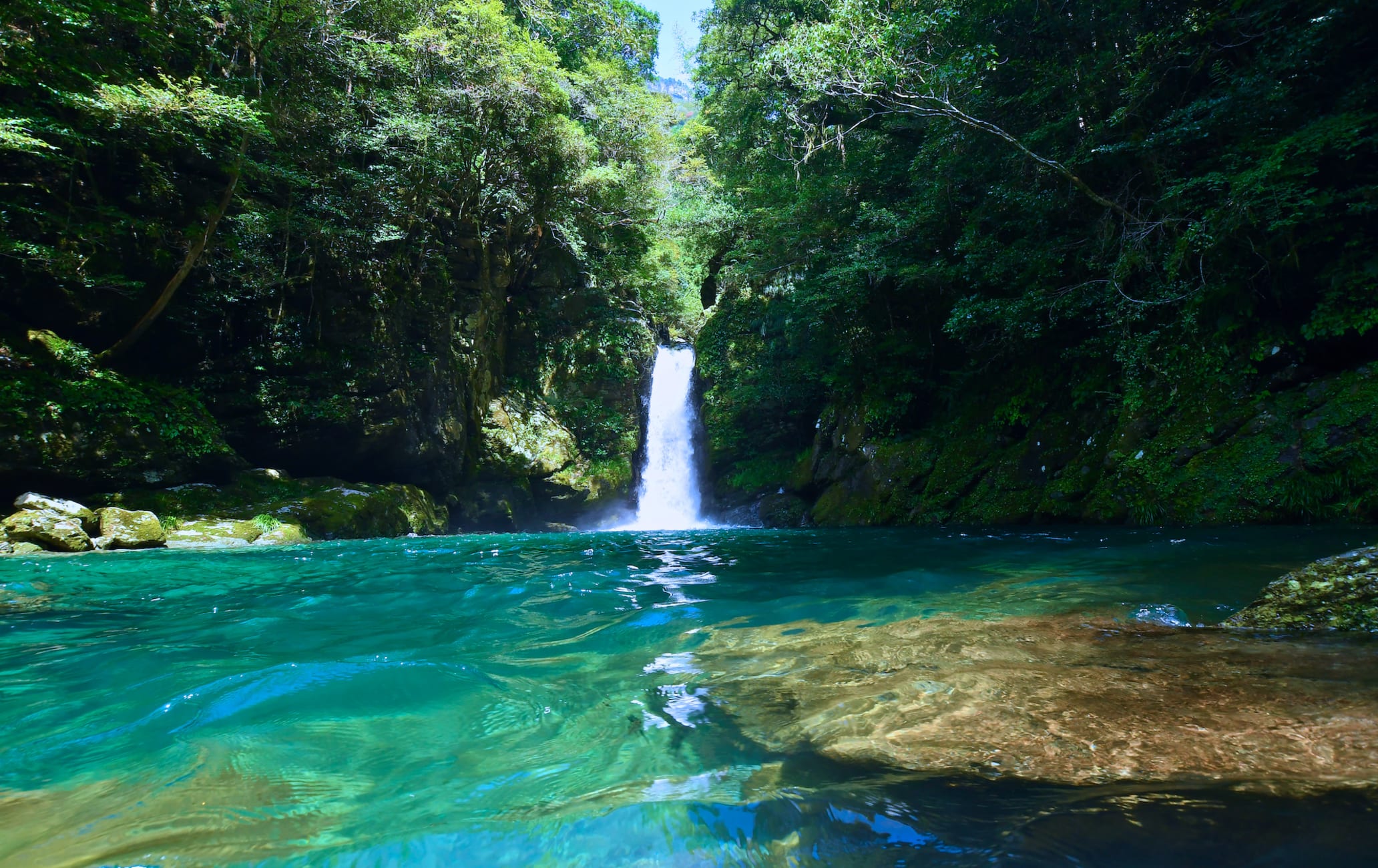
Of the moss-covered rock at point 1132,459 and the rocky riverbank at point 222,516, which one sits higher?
the moss-covered rock at point 1132,459

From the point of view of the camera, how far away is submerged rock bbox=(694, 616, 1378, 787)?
1794mm

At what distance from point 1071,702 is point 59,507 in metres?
12.1

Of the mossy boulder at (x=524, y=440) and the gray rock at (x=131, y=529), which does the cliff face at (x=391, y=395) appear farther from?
the gray rock at (x=131, y=529)

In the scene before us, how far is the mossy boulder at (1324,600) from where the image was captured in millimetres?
2947

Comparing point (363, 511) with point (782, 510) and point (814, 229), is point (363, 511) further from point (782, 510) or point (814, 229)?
point (814, 229)

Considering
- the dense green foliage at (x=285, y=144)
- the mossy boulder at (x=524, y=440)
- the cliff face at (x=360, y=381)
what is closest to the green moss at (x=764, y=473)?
the mossy boulder at (x=524, y=440)

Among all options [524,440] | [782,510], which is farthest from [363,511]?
[782,510]

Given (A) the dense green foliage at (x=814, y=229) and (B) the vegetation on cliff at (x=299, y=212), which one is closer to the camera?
(A) the dense green foliage at (x=814, y=229)

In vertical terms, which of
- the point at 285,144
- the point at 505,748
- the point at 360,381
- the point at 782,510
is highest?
the point at 285,144

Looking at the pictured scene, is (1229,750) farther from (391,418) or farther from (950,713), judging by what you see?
(391,418)

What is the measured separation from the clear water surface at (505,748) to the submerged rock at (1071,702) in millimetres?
142

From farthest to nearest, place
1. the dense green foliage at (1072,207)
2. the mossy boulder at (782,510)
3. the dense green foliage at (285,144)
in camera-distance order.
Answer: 1. the mossy boulder at (782,510)
2. the dense green foliage at (285,144)
3. the dense green foliage at (1072,207)

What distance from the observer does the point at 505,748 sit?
224 centimetres

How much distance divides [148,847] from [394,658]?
66.9 inches
